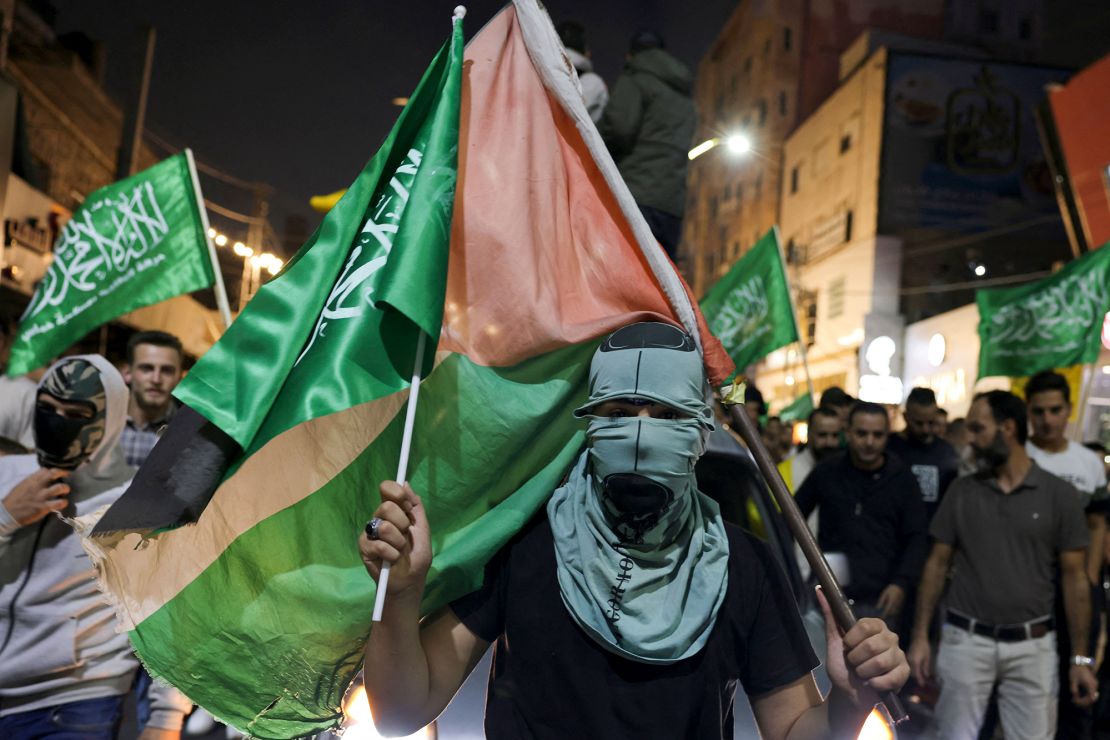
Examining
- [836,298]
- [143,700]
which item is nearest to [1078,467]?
[143,700]

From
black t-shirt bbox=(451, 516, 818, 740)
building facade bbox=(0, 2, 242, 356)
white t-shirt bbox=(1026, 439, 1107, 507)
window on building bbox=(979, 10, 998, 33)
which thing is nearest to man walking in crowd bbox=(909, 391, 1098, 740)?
white t-shirt bbox=(1026, 439, 1107, 507)

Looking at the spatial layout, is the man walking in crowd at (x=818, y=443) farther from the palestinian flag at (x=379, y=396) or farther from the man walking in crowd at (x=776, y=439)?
the palestinian flag at (x=379, y=396)

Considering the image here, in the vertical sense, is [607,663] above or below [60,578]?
above

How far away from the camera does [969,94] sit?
116 ft

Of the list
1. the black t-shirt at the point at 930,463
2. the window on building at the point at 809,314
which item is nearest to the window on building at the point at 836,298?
the window on building at the point at 809,314

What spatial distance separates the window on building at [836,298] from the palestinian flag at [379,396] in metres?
33.3

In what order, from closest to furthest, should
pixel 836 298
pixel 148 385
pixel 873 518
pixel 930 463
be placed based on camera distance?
pixel 148 385 < pixel 873 518 < pixel 930 463 < pixel 836 298

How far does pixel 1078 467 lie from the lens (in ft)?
22.1

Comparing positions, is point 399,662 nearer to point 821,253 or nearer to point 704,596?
point 704,596

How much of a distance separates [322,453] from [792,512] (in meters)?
1.17

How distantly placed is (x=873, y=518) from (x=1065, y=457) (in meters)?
1.67

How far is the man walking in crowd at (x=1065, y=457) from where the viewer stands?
6480 millimetres

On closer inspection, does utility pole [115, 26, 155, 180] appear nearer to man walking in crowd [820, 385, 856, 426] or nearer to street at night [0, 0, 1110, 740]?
street at night [0, 0, 1110, 740]

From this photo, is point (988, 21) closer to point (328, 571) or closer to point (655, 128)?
point (655, 128)
